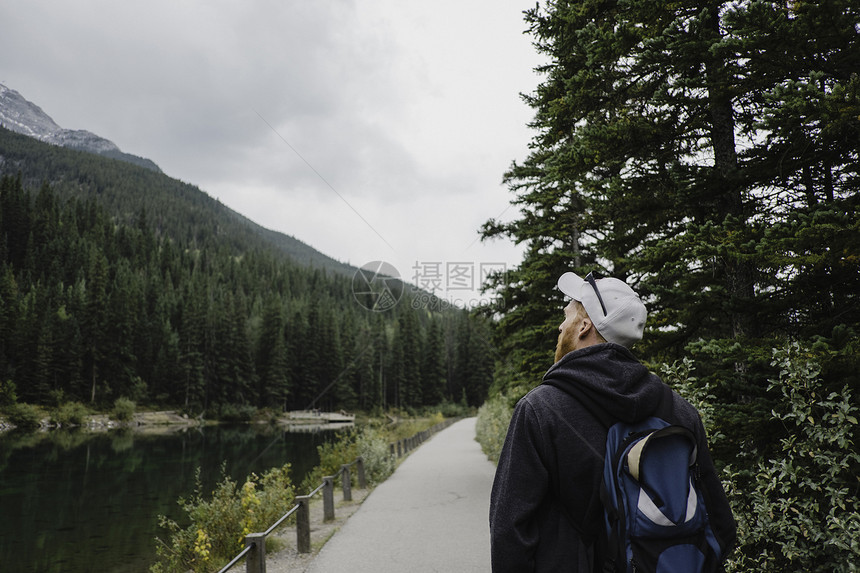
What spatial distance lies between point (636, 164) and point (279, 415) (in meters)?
78.8

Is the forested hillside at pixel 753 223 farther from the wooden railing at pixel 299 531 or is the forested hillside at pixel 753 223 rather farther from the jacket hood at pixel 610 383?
the wooden railing at pixel 299 531

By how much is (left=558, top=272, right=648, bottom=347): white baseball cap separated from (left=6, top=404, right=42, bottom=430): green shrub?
2496 inches

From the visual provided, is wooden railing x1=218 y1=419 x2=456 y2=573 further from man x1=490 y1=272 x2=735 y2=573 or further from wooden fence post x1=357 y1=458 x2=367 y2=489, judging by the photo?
man x1=490 y1=272 x2=735 y2=573

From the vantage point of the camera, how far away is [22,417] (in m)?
51.2

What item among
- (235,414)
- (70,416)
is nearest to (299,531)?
(70,416)

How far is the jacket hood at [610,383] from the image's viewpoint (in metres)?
1.95

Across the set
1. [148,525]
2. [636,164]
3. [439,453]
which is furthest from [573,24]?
[439,453]

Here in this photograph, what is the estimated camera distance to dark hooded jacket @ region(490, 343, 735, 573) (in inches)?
75.0

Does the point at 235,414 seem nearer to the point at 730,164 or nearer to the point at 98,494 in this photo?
the point at 98,494

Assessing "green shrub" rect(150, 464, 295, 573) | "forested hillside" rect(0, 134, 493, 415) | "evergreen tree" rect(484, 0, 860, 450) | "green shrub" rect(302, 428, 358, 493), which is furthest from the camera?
"forested hillside" rect(0, 134, 493, 415)

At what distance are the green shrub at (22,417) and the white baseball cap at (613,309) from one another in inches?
2496

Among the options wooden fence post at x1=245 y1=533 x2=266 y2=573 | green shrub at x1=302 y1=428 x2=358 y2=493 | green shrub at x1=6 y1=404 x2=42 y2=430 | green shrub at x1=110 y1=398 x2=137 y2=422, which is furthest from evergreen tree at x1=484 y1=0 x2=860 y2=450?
green shrub at x1=110 y1=398 x2=137 y2=422

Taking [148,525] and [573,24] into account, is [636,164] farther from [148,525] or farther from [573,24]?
[148,525]

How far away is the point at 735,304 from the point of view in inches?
209
